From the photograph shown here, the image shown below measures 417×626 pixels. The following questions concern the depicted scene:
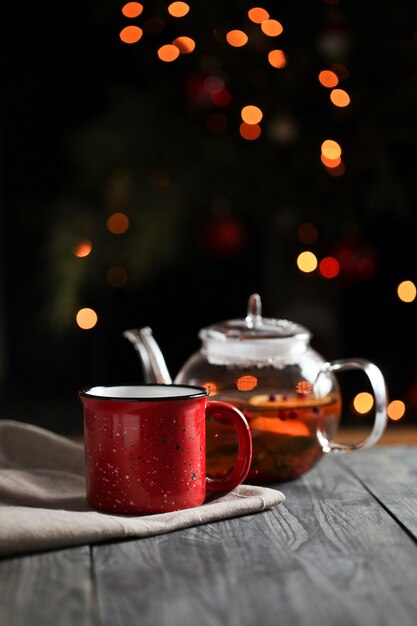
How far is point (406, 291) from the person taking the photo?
2.20 metres

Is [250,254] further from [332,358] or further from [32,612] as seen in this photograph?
[32,612]

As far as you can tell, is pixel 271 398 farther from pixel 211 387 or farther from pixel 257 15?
pixel 257 15

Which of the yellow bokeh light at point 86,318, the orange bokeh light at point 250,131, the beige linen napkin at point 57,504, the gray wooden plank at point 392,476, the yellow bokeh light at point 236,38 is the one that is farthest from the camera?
the yellow bokeh light at point 86,318

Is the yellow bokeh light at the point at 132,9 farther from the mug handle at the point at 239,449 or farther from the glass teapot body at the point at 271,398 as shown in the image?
the mug handle at the point at 239,449

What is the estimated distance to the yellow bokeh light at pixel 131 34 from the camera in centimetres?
201

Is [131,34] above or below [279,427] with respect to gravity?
above

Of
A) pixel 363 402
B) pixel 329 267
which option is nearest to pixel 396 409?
pixel 363 402

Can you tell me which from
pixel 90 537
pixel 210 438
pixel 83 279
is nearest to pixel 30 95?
pixel 83 279

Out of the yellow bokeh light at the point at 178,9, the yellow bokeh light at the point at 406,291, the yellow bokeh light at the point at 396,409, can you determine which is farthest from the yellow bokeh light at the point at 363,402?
the yellow bokeh light at the point at 178,9

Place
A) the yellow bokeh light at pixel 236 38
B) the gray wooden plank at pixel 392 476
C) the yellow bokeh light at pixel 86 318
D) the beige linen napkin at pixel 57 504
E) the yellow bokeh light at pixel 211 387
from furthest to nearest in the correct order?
1. the yellow bokeh light at pixel 86 318
2. the yellow bokeh light at pixel 236 38
3. the yellow bokeh light at pixel 211 387
4. the gray wooden plank at pixel 392 476
5. the beige linen napkin at pixel 57 504

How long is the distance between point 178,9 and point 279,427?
1281mm

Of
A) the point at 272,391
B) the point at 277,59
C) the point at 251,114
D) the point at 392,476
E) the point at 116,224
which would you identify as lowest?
the point at 392,476

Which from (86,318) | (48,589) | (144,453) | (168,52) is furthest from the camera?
(86,318)

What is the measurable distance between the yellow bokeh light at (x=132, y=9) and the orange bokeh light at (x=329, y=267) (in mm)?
679
